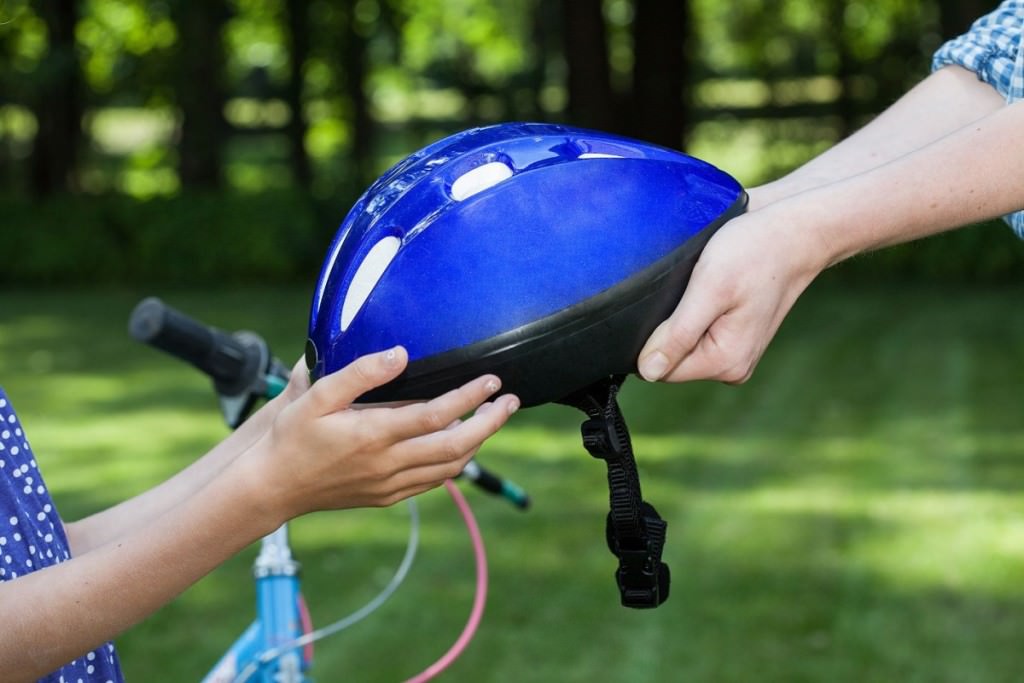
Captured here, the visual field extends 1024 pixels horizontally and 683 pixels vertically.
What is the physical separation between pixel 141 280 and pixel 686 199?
17180 millimetres

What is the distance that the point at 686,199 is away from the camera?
1.89 metres

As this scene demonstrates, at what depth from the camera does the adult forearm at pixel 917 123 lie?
7.58ft

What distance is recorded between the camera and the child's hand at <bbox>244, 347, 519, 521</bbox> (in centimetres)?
166

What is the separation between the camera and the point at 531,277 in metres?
1.77

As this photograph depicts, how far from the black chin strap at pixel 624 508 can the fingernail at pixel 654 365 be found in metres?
0.07

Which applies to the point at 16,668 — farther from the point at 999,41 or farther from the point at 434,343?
the point at 999,41

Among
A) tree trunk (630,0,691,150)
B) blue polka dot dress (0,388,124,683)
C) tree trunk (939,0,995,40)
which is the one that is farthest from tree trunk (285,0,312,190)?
blue polka dot dress (0,388,124,683)

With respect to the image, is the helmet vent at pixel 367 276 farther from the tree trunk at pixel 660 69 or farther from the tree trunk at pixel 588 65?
the tree trunk at pixel 660 69

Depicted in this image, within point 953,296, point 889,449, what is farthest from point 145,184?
point 889,449

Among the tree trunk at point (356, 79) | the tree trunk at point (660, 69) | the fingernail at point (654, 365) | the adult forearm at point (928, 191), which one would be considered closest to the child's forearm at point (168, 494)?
the fingernail at point (654, 365)

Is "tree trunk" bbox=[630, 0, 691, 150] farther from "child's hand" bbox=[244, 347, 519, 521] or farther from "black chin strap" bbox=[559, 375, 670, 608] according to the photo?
"child's hand" bbox=[244, 347, 519, 521]

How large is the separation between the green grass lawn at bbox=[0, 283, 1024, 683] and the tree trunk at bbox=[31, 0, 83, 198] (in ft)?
32.2

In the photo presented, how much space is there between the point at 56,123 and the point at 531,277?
21.1 metres

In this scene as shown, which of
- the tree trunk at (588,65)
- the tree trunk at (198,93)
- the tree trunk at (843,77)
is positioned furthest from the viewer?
the tree trunk at (843,77)
